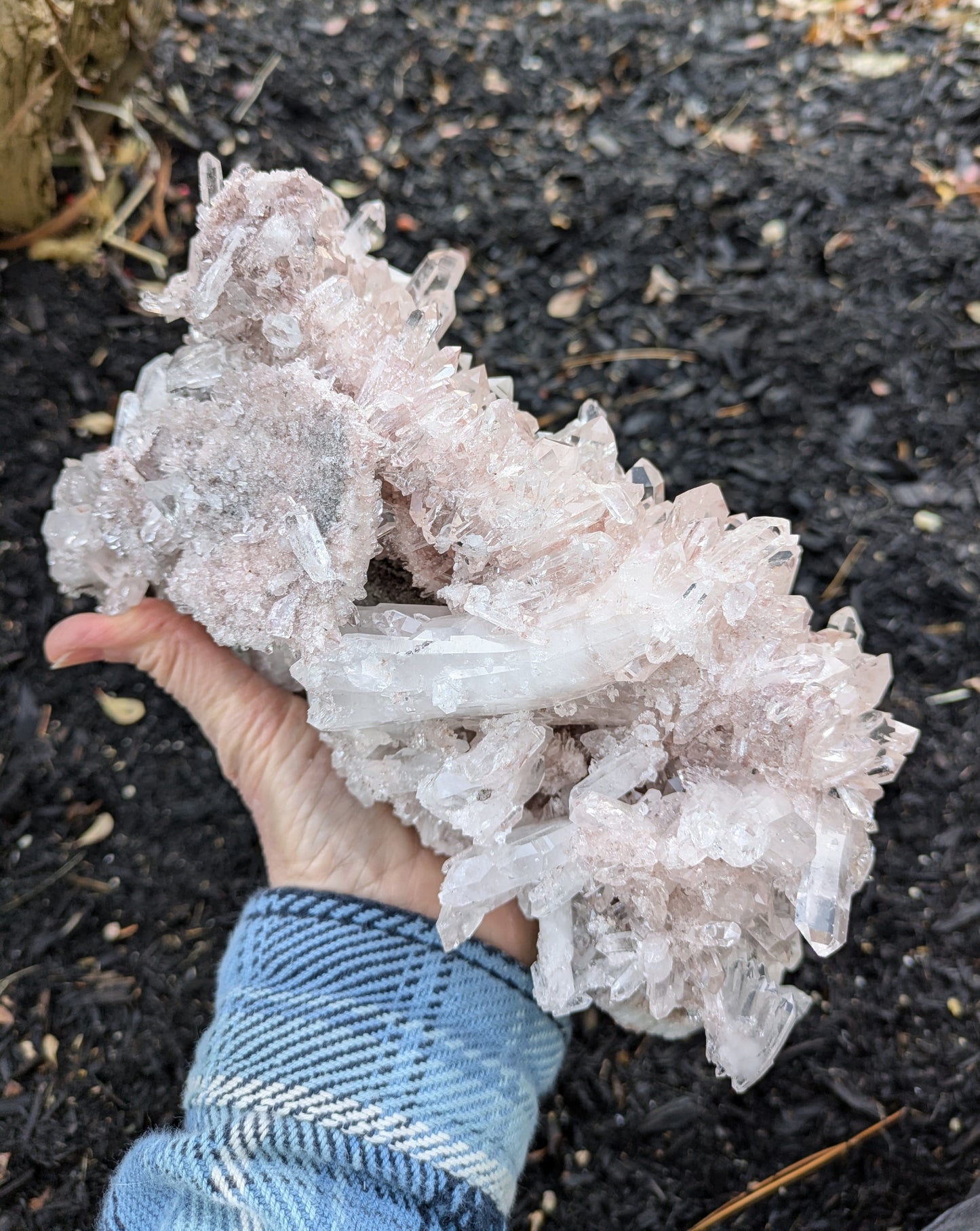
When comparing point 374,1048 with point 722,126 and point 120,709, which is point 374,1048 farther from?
point 722,126

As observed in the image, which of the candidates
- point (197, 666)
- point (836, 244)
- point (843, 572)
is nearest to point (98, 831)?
point (197, 666)

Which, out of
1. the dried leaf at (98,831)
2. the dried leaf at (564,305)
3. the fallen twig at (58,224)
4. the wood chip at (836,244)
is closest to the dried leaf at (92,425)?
the fallen twig at (58,224)

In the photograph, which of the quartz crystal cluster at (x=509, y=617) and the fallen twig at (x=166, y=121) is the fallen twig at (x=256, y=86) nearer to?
the fallen twig at (x=166, y=121)

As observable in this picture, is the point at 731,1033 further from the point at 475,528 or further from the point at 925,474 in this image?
the point at 925,474

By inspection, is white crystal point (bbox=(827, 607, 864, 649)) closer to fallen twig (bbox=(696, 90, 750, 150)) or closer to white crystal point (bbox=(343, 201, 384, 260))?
white crystal point (bbox=(343, 201, 384, 260))

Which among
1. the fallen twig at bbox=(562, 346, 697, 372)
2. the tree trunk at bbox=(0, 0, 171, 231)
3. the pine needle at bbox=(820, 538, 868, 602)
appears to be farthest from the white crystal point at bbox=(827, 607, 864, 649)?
the tree trunk at bbox=(0, 0, 171, 231)
